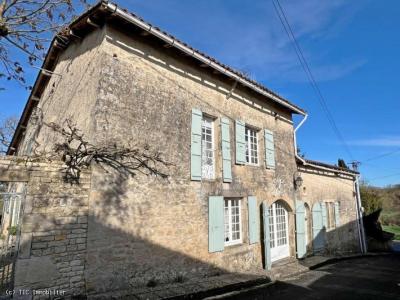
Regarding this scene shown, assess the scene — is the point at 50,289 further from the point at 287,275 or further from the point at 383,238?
the point at 383,238

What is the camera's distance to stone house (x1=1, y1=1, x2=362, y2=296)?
192 inches

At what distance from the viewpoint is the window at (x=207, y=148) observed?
7478 mm

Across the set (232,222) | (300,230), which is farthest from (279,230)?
(232,222)

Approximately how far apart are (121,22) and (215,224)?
17.5 ft

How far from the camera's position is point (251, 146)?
930 centimetres

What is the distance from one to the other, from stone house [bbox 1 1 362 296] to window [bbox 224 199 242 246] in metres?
0.03

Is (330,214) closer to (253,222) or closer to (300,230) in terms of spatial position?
(300,230)

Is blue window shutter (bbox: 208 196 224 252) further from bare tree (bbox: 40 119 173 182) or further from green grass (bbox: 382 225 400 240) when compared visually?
green grass (bbox: 382 225 400 240)

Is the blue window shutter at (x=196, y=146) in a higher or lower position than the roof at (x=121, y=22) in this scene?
lower

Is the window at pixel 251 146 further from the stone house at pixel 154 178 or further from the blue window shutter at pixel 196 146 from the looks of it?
the blue window shutter at pixel 196 146

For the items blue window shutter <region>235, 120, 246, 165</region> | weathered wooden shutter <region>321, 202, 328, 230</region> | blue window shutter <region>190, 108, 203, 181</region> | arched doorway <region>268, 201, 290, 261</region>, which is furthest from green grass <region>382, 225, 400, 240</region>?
blue window shutter <region>190, 108, 203, 181</region>

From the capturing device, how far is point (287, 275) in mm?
8188

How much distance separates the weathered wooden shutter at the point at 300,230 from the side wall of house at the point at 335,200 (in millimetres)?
541

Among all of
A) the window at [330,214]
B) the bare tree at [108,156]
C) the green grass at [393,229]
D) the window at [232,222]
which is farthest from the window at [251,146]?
the green grass at [393,229]
